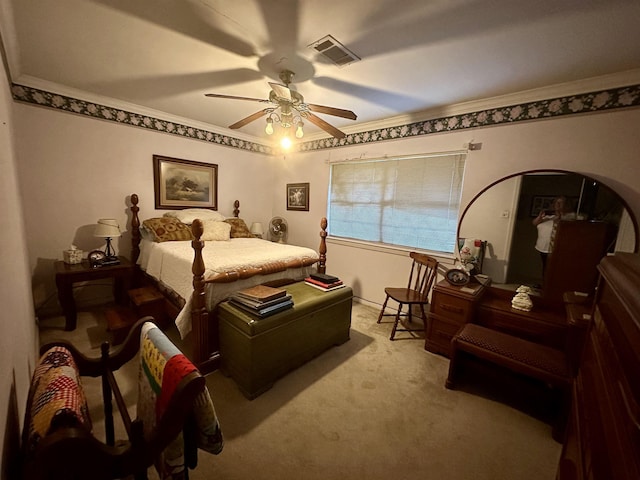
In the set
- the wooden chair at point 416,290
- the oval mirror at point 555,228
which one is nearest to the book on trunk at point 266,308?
the wooden chair at point 416,290

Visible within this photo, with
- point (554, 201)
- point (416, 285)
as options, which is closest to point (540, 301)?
point (554, 201)

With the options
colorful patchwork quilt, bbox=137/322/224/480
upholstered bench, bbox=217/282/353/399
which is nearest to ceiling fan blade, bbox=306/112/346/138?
upholstered bench, bbox=217/282/353/399

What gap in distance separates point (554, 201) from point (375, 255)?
190 cm

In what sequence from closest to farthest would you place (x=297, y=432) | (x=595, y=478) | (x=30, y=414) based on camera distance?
(x=595, y=478) → (x=30, y=414) → (x=297, y=432)

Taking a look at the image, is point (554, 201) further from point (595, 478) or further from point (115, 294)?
point (115, 294)

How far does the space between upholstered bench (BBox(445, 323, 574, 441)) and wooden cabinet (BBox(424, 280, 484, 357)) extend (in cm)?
19

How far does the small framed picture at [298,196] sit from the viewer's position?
4277 mm

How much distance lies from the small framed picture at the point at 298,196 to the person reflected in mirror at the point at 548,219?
2.97 metres

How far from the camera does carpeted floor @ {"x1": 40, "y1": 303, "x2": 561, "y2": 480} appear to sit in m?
1.42

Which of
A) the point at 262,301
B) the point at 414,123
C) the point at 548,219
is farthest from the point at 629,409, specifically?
the point at 414,123

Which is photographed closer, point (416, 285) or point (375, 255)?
point (416, 285)

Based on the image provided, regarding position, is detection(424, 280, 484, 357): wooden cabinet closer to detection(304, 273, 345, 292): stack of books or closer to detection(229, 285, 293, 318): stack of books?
detection(304, 273, 345, 292): stack of books

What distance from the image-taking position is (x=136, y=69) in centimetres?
224

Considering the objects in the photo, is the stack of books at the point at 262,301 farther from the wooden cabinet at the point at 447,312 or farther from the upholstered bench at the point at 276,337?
the wooden cabinet at the point at 447,312
